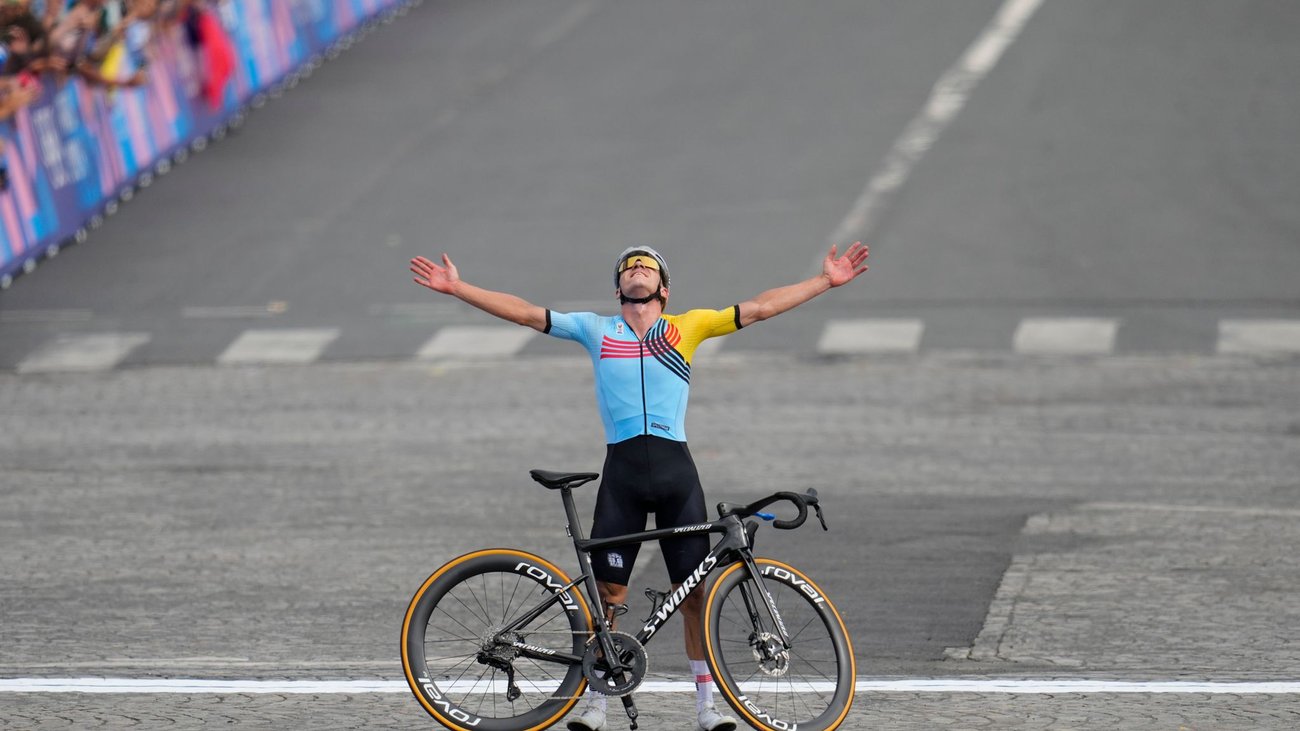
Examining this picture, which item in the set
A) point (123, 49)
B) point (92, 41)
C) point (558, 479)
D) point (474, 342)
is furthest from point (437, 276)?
point (123, 49)

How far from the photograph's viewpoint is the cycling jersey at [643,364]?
863cm

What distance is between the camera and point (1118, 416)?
53.8 feet

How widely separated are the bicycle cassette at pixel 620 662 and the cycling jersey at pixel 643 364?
34.7 inches

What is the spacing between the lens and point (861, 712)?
350 inches

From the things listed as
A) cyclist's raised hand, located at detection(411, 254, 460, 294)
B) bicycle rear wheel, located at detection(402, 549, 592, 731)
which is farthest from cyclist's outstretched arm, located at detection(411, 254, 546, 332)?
bicycle rear wheel, located at detection(402, 549, 592, 731)

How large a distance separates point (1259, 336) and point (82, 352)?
11505 millimetres

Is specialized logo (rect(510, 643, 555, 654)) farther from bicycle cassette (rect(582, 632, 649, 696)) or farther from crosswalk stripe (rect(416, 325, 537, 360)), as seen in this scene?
crosswalk stripe (rect(416, 325, 537, 360))

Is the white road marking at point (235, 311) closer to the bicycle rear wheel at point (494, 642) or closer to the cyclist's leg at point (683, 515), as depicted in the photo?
the bicycle rear wheel at point (494, 642)

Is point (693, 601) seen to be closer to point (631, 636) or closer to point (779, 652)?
point (631, 636)

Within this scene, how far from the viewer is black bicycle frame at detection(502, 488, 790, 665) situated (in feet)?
27.4

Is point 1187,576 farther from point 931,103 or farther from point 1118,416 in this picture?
point 931,103

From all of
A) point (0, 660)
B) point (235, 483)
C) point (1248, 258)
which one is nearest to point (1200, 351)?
point (1248, 258)


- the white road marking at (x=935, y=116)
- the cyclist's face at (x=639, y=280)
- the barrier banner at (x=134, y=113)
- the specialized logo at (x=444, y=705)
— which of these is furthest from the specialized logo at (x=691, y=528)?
the barrier banner at (x=134, y=113)

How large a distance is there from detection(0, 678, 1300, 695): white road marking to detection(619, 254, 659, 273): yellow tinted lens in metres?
2.10
